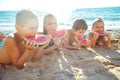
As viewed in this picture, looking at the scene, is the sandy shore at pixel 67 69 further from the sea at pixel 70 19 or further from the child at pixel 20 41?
the sea at pixel 70 19

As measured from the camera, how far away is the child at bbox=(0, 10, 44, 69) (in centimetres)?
329

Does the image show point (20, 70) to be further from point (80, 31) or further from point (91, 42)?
point (91, 42)

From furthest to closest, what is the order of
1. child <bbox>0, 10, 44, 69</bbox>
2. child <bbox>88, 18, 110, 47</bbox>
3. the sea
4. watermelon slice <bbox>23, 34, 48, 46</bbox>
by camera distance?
the sea
child <bbox>88, 18, 110, 47</bbox>
child <bbox>0, 10, 44, 69</bbox>
watermelon slice <bbox>23, 34, 48, 46</bbox>

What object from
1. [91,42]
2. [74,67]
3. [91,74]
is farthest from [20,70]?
[91,42]

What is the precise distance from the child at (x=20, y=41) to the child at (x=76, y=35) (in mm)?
1974

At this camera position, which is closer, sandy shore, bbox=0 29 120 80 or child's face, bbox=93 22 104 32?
sandy shore, bbox=0 29 120 80

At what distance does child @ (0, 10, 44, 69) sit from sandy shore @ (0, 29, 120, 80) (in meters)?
0.24

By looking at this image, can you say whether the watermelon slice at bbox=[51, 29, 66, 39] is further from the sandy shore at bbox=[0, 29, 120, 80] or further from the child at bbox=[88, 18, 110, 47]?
the child at bbox=[88, 18, 110, 47]

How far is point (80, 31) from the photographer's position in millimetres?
5211

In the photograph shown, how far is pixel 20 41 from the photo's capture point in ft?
11.6

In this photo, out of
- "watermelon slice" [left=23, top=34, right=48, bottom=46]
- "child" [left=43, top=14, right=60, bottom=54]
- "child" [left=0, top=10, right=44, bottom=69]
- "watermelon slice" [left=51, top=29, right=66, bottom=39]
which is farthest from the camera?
"child" [left=43, top=14, right=60, bottom=54]

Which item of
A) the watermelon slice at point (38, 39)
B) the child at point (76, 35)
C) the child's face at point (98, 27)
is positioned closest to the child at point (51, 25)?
the child at point (76, 35)

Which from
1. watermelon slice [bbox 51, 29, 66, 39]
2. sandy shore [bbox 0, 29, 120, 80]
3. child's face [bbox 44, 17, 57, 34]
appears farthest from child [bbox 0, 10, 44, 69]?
child's face [bbox 44, 17, 57, 34]

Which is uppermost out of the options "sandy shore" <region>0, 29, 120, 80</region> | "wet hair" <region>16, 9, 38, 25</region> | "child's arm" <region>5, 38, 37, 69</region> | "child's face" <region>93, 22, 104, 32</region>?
"wet hair" <region>16, 9, 38, 25</region>
